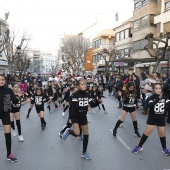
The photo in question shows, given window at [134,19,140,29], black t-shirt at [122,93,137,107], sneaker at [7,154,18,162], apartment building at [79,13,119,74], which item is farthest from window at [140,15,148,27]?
sneaker at [7,154,18,162]

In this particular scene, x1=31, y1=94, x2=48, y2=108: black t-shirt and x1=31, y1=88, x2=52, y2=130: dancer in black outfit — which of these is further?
x1=31, y1=94, x2=48, y2=108: black t-shirt

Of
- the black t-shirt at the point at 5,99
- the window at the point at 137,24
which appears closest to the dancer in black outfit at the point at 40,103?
the black t-shirt at the point at 5,99

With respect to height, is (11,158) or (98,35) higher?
(98,35)

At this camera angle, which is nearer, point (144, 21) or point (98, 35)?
point (144, 21)

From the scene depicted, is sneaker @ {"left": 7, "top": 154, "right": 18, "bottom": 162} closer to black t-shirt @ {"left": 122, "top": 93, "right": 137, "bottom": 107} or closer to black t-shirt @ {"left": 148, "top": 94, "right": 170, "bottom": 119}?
black t-shirt @ {"left": 148, "top": 94, "right": 170, "bottom": 119}

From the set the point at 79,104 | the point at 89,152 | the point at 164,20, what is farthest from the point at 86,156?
the point at 164,20

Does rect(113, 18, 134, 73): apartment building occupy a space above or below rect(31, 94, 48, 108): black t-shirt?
above

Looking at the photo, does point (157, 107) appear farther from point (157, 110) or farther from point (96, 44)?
point (96, 44)

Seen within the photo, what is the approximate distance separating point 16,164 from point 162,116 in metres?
3.39

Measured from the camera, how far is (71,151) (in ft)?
18.4

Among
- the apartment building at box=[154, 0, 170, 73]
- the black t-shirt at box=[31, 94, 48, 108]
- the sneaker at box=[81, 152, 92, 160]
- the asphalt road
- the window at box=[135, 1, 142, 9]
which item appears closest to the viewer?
the asphalt road

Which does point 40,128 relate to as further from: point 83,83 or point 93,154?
point 83,83

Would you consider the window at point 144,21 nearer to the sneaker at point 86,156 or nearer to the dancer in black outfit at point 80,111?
the dancer in black outfit at point 80,111

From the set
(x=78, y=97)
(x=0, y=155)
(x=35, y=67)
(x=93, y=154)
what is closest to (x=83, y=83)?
(x=78, y=97)
